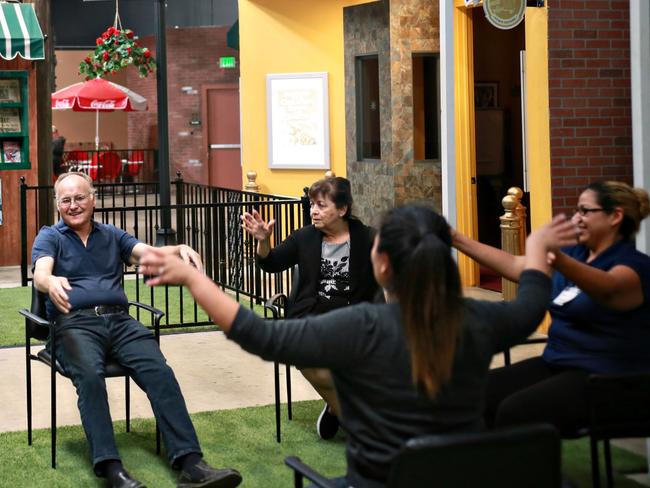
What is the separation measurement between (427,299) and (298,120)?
10.1 m

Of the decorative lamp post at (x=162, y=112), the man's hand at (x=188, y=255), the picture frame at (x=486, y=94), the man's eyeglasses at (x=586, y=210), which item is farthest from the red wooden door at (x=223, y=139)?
the man's eyeglasses at (x=586, y=210)

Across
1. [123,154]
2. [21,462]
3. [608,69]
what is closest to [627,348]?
[21,462]

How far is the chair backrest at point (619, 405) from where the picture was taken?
11.9 feet

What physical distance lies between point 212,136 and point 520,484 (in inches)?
826

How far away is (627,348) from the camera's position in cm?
411

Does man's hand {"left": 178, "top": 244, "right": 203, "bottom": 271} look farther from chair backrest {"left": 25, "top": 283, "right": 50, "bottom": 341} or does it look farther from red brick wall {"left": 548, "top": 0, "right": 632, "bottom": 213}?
red brick wall {"left": 548, "top": 0, "right": 632, "bottom": 213}

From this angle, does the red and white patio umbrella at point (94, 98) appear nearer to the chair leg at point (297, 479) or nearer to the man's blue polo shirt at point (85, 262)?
the man's blue polo shirt at point (85, 262)

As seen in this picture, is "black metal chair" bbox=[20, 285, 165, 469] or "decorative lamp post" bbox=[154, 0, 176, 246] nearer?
"black metal chair" bbox=[20, 285, 165, 469]

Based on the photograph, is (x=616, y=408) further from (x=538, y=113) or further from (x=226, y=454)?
(x=538, y=113)

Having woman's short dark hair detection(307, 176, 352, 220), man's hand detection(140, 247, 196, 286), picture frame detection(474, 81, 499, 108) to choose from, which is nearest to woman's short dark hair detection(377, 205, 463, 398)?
man's hand detection(140, 247, 196, 286)

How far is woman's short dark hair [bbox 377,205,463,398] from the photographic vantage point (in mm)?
2777

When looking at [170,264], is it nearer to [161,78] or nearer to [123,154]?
[161,78]

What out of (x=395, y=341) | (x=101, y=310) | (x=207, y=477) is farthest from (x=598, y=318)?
(x=101, y=310)

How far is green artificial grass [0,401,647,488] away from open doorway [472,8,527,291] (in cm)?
647
